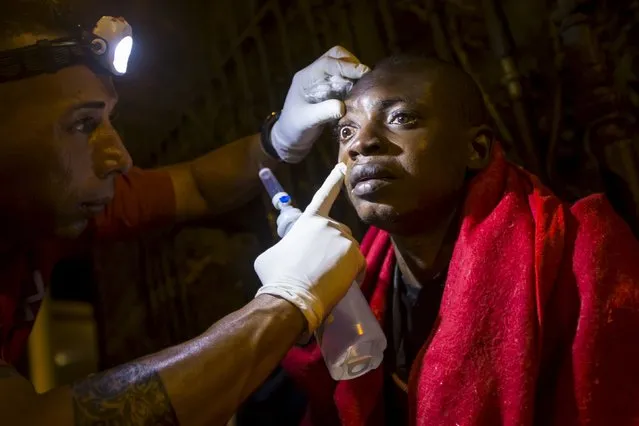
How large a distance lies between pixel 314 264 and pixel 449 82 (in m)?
0.46

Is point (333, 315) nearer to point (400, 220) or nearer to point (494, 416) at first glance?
point (400, 220)

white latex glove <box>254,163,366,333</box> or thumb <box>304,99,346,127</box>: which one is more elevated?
thumb <box>304,99,346,127</box>

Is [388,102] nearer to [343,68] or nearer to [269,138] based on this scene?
[343,68]

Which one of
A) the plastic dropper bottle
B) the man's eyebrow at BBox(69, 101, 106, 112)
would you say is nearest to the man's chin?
the man's eyebrow at BBox(69, 101, 106, 112)

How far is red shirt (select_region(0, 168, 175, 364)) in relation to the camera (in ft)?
4.51

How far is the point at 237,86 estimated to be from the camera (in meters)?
2.01

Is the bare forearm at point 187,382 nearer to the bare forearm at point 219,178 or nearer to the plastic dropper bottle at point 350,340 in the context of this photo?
the plastic dropper bottle at point 350,340

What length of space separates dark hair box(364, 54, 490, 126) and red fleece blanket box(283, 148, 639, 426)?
17cm

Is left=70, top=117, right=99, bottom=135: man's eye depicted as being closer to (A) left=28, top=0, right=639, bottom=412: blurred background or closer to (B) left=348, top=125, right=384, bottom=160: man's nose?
(A) left=28, top=0, right=639, bottom=412: blurred background

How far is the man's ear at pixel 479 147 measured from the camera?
1287mm

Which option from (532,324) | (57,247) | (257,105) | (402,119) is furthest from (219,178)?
(532,324)

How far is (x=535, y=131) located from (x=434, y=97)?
0.43 m

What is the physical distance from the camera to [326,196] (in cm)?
124

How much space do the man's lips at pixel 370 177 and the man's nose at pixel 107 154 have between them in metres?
0.46
